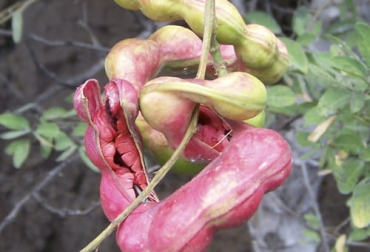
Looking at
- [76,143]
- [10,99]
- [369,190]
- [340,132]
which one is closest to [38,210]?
[10,99]

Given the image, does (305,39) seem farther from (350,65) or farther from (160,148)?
(160,148)

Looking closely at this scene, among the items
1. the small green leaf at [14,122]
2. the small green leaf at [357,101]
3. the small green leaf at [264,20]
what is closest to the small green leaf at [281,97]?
the small green leaf at [357,101]

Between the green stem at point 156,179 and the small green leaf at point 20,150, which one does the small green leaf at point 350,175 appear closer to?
the green stem at point 156,179

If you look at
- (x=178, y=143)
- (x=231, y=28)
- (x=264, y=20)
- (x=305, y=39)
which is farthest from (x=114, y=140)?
(x=264, y=20)

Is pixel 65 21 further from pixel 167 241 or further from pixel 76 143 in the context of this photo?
pixel 167 241

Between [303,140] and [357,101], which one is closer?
[357,101]

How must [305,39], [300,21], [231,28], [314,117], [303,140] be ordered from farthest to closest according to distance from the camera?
[300,21], [305,39], [303,140], [314,117], [231,28]
